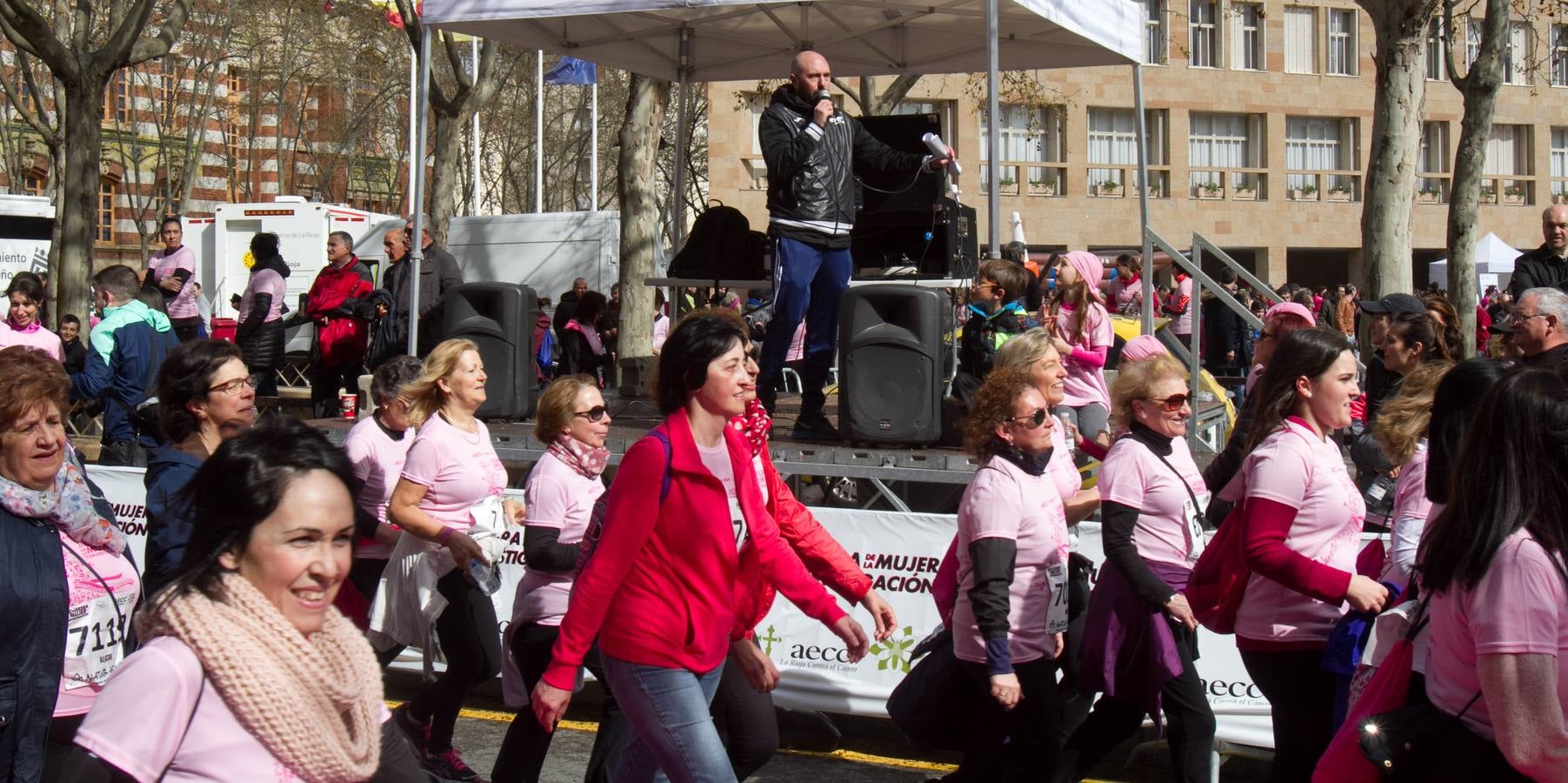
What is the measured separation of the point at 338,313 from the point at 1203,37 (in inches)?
1376

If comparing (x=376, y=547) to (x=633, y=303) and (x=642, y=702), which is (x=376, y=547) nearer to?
(x=642, y=702)

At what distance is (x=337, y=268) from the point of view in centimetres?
1197

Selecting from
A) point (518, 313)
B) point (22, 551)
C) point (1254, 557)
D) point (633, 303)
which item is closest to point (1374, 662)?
point (1254, 557)

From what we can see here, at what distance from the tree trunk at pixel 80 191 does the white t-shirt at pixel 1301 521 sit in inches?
514

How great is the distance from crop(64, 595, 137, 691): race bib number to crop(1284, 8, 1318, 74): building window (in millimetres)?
43027

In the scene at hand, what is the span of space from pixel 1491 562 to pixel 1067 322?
5538 millimetres

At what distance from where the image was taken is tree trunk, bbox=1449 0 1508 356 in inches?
507

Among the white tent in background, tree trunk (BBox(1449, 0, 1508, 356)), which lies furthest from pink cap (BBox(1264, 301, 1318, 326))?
the white tent in background

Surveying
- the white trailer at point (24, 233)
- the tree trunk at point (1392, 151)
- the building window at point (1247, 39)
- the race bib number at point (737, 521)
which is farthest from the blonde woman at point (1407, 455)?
the building window at point (1247, 39)

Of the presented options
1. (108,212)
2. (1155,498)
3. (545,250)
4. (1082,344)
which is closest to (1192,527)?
(1155,498)

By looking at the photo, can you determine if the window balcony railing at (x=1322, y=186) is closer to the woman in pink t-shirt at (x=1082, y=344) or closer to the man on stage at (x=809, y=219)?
the man on stage at (x=809, y=219)

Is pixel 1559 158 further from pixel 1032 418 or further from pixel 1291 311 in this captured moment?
pixel 1032 418

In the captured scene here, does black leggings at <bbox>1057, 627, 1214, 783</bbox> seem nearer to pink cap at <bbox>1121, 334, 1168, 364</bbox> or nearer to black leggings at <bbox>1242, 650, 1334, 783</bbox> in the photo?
black leggings at <bbox>1242, 650, 1334, 783</bbox>

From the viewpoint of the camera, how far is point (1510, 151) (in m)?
46.0
